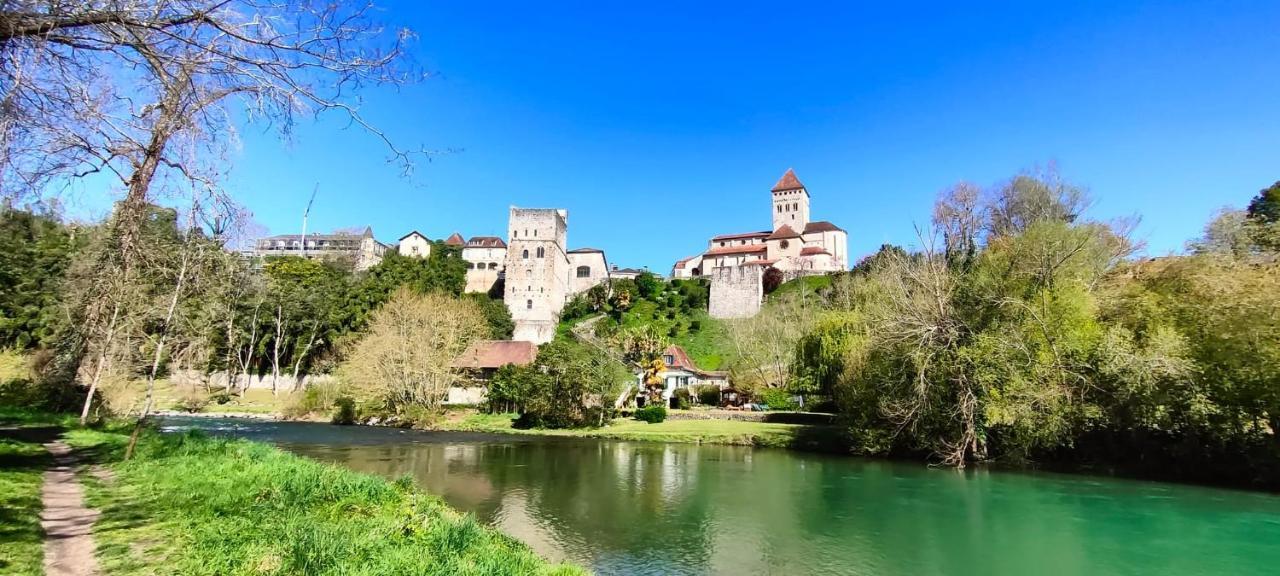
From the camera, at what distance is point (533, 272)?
6444 centimetres

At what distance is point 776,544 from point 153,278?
→ 17.4m

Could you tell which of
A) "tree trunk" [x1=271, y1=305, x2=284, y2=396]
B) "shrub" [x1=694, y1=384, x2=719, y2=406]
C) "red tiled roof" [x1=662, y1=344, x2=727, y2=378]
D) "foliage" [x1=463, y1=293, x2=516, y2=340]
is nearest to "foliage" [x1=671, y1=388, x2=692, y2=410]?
"shrub" [x1=694, y1=384, x2=719, y2=406]

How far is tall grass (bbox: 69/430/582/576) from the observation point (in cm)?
552

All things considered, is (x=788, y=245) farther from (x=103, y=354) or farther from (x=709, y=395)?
(x=103, y=354)

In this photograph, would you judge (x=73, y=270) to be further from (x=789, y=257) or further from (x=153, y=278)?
(x=789, y=257)

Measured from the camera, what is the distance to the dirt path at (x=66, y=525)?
4899 mm

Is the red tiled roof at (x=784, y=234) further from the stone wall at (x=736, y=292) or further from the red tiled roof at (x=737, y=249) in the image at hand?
the stone wall at (x=736, y=292)

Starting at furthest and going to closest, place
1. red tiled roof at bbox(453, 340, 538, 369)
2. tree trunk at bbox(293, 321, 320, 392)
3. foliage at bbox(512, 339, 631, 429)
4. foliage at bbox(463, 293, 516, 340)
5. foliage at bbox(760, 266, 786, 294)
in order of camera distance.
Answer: foliage at bbox(760, 266, 786, 294)
foliage at bbox(463, 293, 516, 340)
tree trunk at bbox(293, 321, 320, 392)
red tiled roof at bbox(453, 340, 538, 369)
foliage at bbox(512, 339, 631, 429)

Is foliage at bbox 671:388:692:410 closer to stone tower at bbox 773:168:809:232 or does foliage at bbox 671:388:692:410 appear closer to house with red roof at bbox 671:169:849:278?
house with red roof at bbox 671:169:849:278

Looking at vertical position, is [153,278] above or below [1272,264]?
below

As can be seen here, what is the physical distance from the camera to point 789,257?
79562mm

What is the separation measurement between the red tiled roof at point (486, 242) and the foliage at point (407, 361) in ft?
141

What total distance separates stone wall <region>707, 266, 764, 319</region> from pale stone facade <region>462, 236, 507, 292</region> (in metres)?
28.7

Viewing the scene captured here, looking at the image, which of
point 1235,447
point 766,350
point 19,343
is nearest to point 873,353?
point 1235,447
